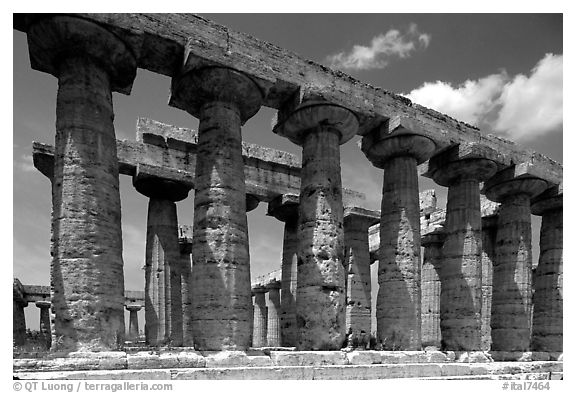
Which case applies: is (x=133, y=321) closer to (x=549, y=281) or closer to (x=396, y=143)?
(x=396, y=143)

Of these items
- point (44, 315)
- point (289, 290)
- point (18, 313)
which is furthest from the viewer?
point (44, 315)

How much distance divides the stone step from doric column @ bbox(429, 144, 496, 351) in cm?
201

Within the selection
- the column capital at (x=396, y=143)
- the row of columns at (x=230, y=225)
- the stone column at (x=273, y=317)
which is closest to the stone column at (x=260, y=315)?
the stone column at (x=273, y=317)

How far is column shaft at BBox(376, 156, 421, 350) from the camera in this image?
16.0 meters

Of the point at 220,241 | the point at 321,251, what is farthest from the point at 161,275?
the point at 321,251

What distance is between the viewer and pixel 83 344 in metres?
10.4

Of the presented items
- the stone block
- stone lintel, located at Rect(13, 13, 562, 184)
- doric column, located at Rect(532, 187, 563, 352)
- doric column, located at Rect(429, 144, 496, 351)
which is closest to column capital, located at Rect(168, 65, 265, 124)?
stone lintel, located at Rect(13, 13, 562, 184)

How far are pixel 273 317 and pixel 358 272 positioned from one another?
12961 millimetres

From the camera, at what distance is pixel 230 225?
1305 centimetres

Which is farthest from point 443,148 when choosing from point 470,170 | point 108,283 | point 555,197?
point 108,283

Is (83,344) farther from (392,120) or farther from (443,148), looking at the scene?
(443,148)

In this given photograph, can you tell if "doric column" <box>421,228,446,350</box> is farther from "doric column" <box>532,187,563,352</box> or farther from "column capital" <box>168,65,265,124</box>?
"column capital" <box>168,65,265,124</box>

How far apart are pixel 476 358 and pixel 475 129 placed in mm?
8440

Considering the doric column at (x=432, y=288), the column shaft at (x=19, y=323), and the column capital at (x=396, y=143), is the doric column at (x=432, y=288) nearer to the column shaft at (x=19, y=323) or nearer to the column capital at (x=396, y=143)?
the column capital at (x=396, y=143)
